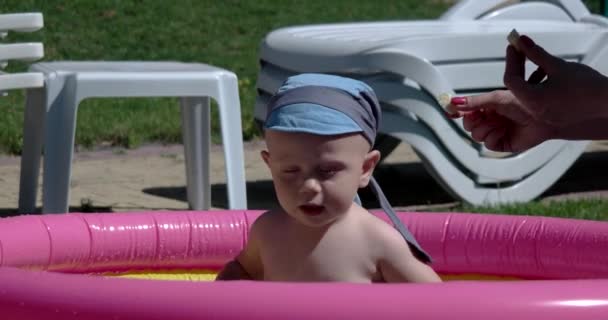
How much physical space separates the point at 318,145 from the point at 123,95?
6.93 feet

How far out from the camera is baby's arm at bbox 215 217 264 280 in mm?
2861

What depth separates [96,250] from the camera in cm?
339

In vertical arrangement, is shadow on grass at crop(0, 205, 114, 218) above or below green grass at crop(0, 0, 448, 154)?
above

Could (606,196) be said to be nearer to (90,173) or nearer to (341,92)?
(90,173)

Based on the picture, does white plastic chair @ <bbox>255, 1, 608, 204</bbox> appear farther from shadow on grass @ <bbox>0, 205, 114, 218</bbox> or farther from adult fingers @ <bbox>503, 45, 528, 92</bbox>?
adult fingers @ <bbox>503, 45, 528, 92</bbox>

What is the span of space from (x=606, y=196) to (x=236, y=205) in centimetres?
180

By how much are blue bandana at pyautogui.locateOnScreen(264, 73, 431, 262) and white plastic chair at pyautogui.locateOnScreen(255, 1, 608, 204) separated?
7.88 feet

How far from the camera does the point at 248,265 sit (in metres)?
2.91

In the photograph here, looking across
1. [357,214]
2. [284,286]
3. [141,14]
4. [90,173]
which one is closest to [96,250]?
[357,214]

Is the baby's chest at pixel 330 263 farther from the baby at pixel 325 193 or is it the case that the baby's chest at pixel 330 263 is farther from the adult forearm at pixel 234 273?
the adult forearm at pixel 234 273

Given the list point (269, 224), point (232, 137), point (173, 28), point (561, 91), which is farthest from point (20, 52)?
point (173, 28)

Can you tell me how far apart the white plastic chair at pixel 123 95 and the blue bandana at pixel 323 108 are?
1.98 m

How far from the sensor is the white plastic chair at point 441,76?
5.09 metres

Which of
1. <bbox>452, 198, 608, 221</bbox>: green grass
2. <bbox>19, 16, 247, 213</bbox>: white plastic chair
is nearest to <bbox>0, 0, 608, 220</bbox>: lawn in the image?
<bbox>19, 16, 247, 213</bbox>: white plastic chair
